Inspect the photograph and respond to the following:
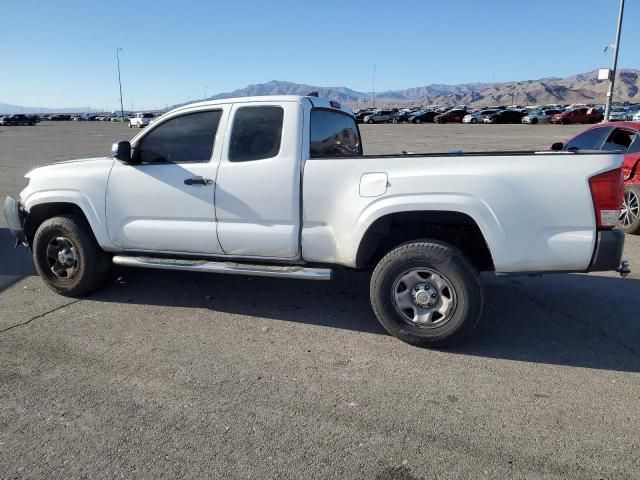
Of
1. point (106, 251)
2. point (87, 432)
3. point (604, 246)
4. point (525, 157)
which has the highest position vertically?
point (525, 157)

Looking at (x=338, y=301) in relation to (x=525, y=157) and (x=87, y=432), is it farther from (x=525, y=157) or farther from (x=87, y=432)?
(x=87, y=432)

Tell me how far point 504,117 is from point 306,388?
172 ft

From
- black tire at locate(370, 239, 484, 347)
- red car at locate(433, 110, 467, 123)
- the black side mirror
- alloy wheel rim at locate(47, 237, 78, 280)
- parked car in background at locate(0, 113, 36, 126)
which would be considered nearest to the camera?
black tire at locate(370, 239, 484, 347)

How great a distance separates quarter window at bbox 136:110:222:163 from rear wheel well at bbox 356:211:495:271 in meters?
1.60

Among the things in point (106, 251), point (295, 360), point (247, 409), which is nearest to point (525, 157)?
point (295, 360)

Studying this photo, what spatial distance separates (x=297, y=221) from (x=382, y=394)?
1518 millimetres

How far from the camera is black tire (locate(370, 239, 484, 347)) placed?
11.9ft

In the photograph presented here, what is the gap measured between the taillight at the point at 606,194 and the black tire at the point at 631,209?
4288 millimetres

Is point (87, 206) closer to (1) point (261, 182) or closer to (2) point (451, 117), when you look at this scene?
(1) point (261, 182)

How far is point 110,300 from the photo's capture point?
488 cm

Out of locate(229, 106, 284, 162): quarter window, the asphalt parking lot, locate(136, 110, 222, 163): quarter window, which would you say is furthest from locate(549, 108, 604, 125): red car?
locate(136, 110, 222, 163): quarter window

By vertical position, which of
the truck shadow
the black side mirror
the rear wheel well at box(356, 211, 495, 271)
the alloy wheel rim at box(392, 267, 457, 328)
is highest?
the black side mirror

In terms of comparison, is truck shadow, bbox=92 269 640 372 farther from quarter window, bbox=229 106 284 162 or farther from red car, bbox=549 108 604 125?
red car, bbox=549 108 604 125

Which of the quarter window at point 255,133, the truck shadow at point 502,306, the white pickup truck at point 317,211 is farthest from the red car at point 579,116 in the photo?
the quarter window at point 255,133
